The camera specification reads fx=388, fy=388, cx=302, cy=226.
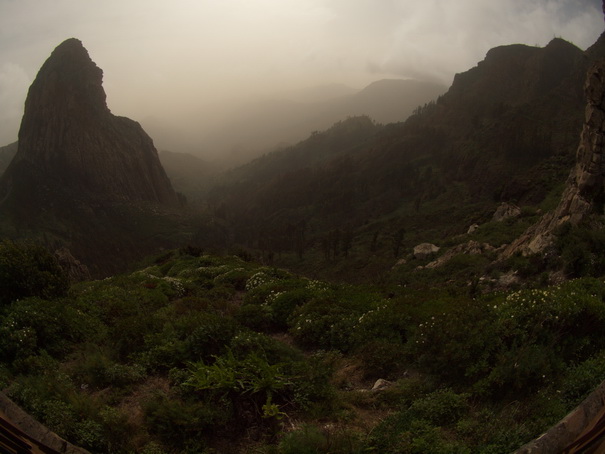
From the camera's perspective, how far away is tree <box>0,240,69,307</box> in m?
8.70

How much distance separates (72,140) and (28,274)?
161m

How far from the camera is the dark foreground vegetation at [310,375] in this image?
15.5 feet

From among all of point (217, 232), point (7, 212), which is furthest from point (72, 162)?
point (217, 232)

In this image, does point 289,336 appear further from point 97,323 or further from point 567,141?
point 567,141

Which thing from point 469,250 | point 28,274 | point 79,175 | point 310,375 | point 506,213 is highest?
point 79,175

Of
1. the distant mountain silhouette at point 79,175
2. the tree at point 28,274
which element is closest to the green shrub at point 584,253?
the tree at point 28,274

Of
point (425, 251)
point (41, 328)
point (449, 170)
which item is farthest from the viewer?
point (449, 170)

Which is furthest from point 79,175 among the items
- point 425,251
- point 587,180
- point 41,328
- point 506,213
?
point 41,328

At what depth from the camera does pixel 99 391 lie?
6.24 m

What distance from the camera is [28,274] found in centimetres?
907

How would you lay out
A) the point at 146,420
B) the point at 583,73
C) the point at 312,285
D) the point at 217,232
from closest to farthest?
the point at 146,420, the point at 312,285, the point at 583,73, the point at 217,232

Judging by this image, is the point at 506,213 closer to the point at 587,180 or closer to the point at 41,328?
the point at 587,180

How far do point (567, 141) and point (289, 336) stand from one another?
9091 cm

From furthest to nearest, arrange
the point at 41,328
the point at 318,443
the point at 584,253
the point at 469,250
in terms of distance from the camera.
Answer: the point at 469,250 < the point at 584,253 < the point at 41,328 < the point at 318,443
